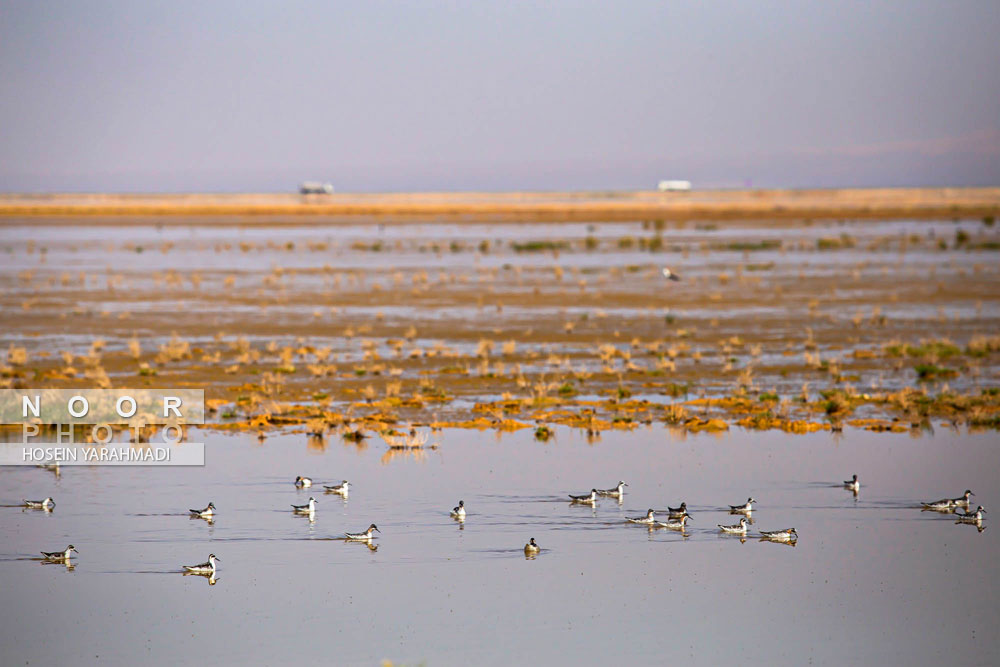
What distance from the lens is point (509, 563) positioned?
51.9 ft

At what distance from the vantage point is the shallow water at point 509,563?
13.4 meters

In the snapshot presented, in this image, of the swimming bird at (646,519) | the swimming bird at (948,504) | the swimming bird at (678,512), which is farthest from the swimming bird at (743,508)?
the swimming bird at (948,504)

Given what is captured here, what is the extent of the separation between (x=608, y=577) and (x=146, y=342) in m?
23.5

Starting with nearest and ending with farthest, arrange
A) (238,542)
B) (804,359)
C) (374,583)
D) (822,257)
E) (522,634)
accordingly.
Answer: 1. (522,634)
2. (374,583)
3. (238,542)
4. (804,359)
5. (822,257)

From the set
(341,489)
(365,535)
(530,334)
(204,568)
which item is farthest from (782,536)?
(530,334)

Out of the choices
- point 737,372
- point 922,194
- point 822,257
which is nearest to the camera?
point 737,372

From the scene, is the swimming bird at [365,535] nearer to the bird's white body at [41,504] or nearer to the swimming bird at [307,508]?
the swimming bird at [307,508]

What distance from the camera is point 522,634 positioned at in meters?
13.4

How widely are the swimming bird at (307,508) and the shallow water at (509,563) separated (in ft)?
0.65

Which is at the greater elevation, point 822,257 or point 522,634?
point 822,257

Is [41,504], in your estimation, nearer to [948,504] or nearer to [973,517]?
[948,504]

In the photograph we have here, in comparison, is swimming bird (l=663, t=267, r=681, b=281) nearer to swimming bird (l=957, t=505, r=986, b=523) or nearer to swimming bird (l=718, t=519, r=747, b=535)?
swimming bird (l=957, t=505, r=986, b=523)

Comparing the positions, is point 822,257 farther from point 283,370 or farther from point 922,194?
point 922,194

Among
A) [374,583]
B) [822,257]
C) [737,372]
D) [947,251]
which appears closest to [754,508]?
[374,583]
